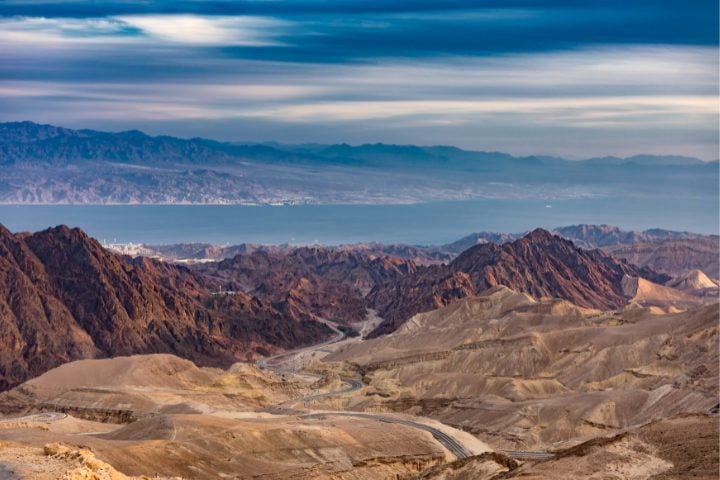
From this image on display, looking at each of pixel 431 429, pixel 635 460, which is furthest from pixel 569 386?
pixel 635 460

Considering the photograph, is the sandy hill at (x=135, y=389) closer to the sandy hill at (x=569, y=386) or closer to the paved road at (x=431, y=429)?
the sandy hill at (x=569, y=386)

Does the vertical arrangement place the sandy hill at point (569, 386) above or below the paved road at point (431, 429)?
below

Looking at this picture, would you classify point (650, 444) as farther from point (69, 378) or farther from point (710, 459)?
point (69, 378)

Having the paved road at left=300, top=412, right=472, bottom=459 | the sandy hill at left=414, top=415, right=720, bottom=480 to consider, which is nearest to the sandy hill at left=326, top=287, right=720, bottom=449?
the paved road at left=300, top=412, right=472, bottom=459

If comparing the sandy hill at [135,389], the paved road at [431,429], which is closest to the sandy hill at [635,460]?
the paved road at [431,429]

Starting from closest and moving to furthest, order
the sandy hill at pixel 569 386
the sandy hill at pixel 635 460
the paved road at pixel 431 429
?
the sandy hill at pixel 635 460
the paved road at pixel 431 429
the sandy hill at pixel 569 386

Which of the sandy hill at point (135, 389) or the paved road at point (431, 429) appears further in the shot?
the sandy hill at point (135, 389)

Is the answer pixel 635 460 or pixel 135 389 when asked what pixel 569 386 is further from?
pixel 635 460

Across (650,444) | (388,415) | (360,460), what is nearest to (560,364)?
(388,415)

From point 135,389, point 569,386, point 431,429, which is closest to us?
point 431,429
